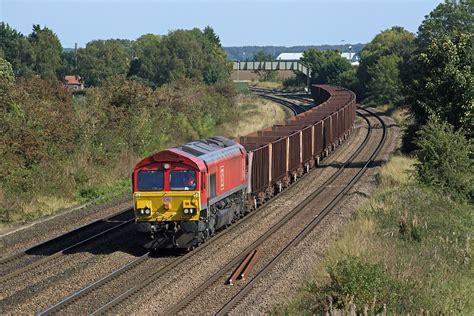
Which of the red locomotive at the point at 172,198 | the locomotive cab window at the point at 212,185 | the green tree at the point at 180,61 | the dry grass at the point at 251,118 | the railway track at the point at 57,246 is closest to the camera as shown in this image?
the railway track at the point at 57,246

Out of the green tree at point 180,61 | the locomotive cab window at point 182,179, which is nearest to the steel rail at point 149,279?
the locomotive cab window at point 182,179

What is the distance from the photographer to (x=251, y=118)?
6944cm

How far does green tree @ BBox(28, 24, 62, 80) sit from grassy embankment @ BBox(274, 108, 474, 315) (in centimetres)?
7884

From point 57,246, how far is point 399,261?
34.8ft

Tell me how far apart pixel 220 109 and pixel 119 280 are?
142 feet

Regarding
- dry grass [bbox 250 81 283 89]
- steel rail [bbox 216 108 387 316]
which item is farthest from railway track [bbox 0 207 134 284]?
dry grass [bbox 250 81 283 89]

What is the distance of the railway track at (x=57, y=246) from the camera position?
20.2 m

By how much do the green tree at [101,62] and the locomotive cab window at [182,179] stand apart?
7700 cm

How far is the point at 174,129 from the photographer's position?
48531mm

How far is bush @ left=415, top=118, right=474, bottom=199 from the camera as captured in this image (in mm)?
31266

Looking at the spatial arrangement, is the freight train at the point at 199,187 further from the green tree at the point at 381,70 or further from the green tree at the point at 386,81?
the green tree at the point at 386,81

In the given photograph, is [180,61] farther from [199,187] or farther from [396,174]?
[199,187]

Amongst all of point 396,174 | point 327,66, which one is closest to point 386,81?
point 327,66

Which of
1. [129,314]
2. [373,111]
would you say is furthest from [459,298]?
[373,111]
